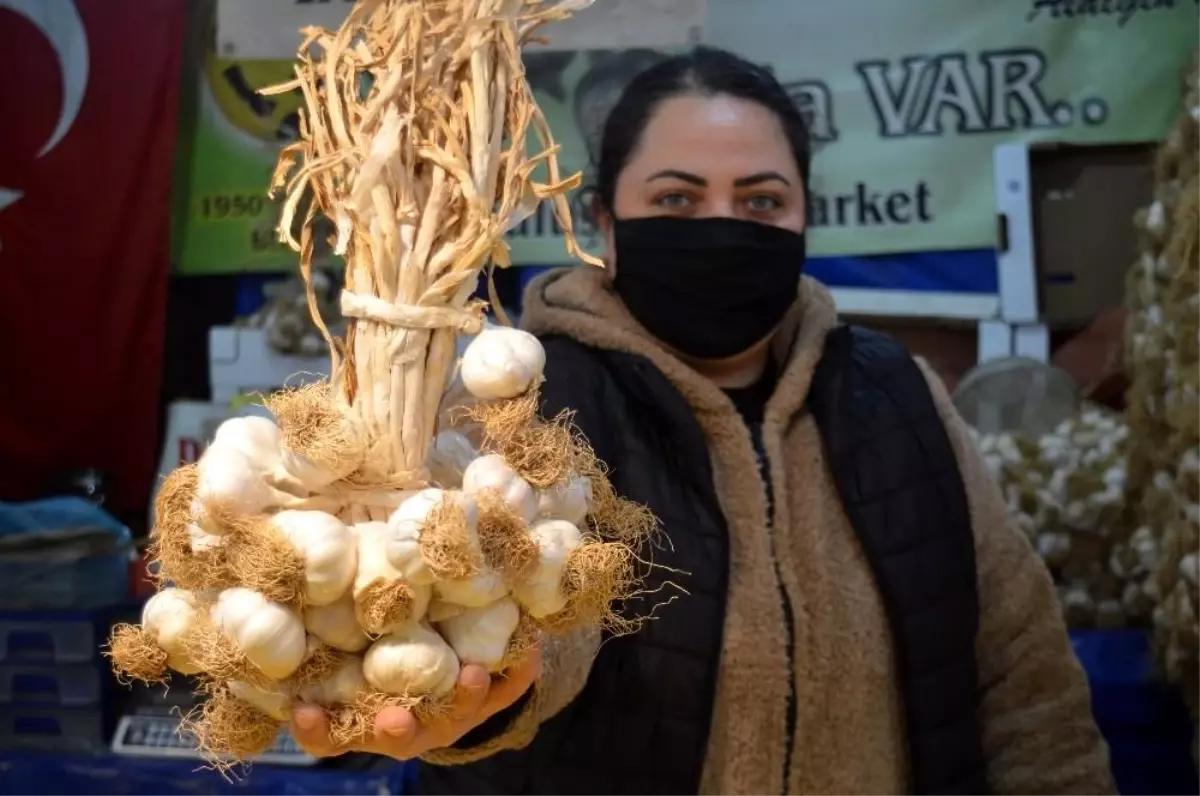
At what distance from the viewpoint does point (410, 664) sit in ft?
1.83

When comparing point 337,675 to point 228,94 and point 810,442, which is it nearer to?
point 810,442

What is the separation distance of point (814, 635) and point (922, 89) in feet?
4.03

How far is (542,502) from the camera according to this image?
0.62 m

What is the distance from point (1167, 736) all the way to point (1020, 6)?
1.15 m

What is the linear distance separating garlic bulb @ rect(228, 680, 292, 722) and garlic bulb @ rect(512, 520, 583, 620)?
0.43 feet

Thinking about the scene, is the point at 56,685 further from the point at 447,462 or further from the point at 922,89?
the point at 922,89

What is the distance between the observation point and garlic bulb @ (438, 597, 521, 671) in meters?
0.59

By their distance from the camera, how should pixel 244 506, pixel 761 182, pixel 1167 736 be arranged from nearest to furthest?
pixel 244 506 → pixel 761 182 → pixel 1167 736

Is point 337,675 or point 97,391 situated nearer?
point 337,675

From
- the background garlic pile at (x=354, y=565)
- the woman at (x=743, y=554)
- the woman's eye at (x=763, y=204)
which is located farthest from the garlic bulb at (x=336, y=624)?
the woman's eye at (x=763, y=204)

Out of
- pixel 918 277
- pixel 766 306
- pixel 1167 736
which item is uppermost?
pixel 918 277

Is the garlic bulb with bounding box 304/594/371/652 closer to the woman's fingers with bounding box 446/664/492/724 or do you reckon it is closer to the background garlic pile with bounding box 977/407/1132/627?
the woman's fingers with bounding box 446/664/492/724

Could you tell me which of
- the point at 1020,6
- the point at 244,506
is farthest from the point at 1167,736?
the point at 244,506

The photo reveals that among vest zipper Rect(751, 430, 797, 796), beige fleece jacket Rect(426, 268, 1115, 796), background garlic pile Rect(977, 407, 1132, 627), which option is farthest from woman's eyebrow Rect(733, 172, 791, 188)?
background garlic pile Rect(977, 407, 1132, 627)
